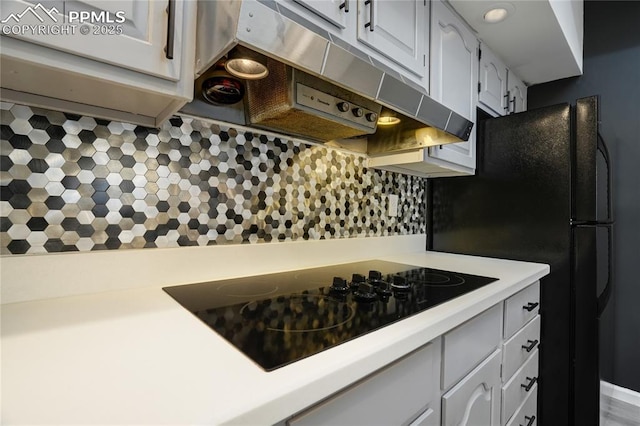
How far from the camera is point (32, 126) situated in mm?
733

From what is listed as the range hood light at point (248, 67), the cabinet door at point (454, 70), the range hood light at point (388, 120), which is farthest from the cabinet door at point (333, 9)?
the cabinet door at point (454, 70)

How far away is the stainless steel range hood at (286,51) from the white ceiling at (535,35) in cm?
82

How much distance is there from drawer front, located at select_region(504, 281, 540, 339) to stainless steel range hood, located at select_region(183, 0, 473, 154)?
0.70m

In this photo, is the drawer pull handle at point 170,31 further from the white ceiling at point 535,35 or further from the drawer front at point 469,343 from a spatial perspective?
the white ceiling at point 535,35

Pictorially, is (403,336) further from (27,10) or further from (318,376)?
(27,10)

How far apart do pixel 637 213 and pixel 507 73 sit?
114 centimetres

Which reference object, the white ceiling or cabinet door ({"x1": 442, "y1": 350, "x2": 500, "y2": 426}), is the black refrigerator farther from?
cabinet door ({"x1": 442, "y1": 350, "x2": 500, "y2": 426})

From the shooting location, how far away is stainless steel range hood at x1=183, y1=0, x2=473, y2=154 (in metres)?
0.60

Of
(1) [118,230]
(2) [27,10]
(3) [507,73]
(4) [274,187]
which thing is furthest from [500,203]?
(2) [27,10]

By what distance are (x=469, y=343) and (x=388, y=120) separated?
0.85m

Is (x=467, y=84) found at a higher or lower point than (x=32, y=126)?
higher

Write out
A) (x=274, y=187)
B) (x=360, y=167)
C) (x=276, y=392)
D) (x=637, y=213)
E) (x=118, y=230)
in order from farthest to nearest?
(x=637, y=213) < (x=360, y=167) < (x=274, y=187) < (x=118, y=230) < (x=276, y=392)

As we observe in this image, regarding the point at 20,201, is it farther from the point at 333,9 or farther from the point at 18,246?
the point at 333,9

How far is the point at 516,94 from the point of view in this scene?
216 cm
